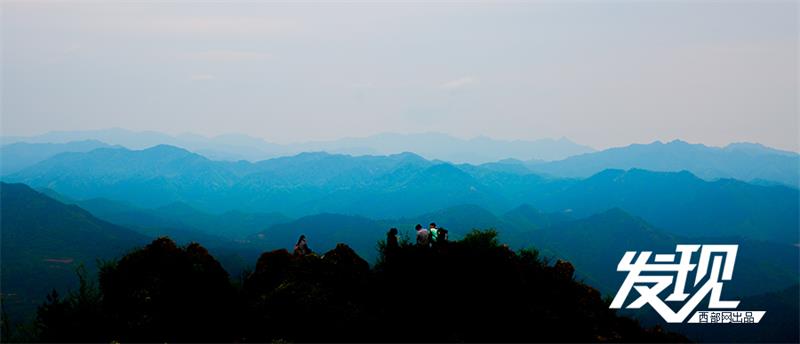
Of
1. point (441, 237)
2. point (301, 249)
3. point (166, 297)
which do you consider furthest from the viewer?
point (301, 249)

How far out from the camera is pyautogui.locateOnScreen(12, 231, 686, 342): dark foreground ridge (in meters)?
23.2

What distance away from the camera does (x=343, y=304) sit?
24578 millimetres

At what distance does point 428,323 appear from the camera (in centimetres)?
2400

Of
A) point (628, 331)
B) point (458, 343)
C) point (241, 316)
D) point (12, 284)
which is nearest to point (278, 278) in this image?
point (241, 316)

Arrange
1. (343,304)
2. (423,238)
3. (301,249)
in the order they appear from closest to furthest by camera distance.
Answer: (343,304)
(423,238)
(301,249)

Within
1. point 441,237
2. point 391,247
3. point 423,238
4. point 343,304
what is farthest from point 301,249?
point 441,237

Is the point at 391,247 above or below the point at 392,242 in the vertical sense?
below

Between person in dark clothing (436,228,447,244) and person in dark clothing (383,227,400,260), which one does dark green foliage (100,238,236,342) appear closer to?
person in dark clothing (383,227,400,260)

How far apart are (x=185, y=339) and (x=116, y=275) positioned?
3.70 metres

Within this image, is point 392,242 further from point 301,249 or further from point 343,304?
point 301,249

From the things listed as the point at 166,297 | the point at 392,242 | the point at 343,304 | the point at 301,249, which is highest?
the point at 392,242

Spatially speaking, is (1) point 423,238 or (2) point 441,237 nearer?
(1) point 423,238

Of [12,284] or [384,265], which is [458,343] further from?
[12,284]

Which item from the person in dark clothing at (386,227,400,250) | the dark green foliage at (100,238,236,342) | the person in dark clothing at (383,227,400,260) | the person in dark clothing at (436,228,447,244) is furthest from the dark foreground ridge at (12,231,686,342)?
the person in dark clothing at (436,228,447,244)
